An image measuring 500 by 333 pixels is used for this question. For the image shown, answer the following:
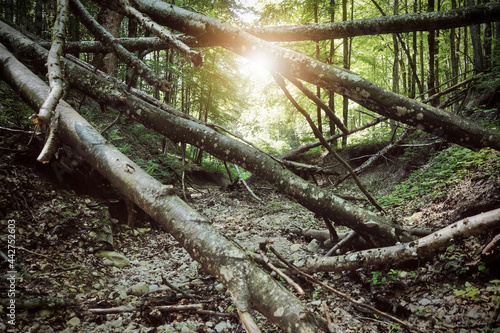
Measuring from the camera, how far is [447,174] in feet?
14.9

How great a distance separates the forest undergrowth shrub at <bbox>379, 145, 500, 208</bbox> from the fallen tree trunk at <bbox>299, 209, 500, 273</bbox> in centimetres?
203

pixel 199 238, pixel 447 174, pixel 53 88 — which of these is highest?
pixel 53 88

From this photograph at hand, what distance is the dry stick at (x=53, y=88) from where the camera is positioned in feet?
4.53

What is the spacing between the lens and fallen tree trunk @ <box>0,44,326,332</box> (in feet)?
4.68

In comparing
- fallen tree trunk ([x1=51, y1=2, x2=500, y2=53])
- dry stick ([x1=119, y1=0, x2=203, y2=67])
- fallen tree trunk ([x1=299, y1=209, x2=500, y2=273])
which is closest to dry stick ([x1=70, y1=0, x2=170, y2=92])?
dry stick ([x1=119, y1=0, x2=203, y2=67])

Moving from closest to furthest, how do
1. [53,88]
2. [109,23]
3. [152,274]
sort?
[53,88] → [152,274] → [109,23]

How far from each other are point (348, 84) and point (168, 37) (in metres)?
1.56

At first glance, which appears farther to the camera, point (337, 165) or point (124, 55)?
point (337, 165)

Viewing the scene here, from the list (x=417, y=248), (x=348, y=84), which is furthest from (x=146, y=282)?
(x=348, y=84)

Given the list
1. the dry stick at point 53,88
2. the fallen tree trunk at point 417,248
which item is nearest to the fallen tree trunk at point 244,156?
the fallen tree trunk at point 417,248

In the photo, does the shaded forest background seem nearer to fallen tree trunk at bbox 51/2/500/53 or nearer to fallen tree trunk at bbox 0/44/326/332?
fallen tree trunk at bbox 51/2/500/53

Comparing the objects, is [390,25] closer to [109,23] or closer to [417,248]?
[417,248]

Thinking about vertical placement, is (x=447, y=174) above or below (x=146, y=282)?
above

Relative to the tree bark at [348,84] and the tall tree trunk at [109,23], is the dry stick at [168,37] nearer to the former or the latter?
the tree bark at [348,84]
